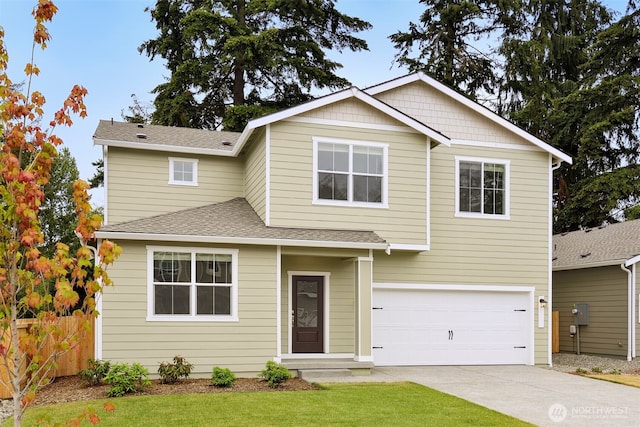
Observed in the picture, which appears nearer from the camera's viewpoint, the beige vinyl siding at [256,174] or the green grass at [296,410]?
the green grass at [296,410]

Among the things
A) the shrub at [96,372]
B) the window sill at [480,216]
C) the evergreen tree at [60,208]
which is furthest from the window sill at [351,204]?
the evergreen tree at [60,208]

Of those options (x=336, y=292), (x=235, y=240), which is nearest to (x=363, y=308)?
(x=336, y=292)

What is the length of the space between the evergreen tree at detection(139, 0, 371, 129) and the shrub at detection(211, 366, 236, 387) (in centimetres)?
1596

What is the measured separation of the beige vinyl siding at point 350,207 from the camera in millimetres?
14961

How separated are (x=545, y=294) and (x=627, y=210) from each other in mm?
13513

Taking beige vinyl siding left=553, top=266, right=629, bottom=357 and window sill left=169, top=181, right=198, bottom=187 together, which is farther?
beige vinyl siding left=553, top=266, right=629, bottom=357

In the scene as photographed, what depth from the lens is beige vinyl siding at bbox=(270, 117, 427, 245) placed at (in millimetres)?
14961

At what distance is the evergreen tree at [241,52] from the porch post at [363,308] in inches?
543

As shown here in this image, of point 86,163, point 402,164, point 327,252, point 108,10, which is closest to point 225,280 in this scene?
point 327,252

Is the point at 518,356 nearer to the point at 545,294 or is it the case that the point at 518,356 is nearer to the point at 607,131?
the point at 545,294

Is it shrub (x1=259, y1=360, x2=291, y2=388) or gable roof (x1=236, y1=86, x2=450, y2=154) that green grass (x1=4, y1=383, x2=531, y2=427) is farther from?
gable roof (x1=236, y1=86, x2=450, y2=154)

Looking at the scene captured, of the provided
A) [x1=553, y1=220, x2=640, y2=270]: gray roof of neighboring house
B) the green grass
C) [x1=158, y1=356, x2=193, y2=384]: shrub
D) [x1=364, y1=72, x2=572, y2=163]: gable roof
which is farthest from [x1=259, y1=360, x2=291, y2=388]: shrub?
[x1=553, y1=220, x2=640, y2=270]: gray roof of neighboring house

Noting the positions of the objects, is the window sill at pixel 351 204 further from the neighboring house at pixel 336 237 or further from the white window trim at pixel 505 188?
the white window trim at pixel 505 188

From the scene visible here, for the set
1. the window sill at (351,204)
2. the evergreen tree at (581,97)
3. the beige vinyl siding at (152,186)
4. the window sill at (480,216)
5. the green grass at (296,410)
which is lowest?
the green grass at (296,410)
